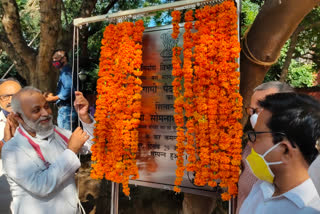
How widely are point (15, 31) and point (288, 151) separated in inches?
256

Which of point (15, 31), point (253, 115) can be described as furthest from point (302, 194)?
point (15, 31)

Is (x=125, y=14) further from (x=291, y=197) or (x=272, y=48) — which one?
(x=291, y=197)

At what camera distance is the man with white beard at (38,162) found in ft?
7.51

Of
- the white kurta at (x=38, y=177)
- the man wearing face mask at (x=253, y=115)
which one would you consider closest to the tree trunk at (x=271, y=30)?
the man wearing face mask at (x=253, y=115)

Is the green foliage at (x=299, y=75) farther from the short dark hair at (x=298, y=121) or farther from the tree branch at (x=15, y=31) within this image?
the short dark hair at (x=298, y=121)

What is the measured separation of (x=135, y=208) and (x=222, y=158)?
13.6ft

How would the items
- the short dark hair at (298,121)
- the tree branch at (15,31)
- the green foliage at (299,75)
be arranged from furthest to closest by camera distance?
the green foliage at (299,75) < the tree branch at (15,31) < the short dark hair at (298,121)

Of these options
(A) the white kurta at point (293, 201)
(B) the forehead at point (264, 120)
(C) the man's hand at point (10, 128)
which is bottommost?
(A) the white kurta at point (293, 201)

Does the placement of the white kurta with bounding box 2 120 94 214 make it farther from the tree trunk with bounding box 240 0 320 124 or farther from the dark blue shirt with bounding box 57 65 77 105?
the dark blue shirt with bounding box 57 65 77 105

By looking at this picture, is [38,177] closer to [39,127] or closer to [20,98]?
[39,127]

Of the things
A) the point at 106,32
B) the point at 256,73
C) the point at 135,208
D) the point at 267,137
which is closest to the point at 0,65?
the point at 135,208

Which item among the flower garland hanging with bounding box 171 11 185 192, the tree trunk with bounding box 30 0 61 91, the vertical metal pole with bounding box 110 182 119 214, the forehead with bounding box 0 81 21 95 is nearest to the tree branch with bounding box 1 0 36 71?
the tree trunk with bounding box 30 0 61 91

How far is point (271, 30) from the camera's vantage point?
3.00m

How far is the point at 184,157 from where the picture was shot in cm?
308
